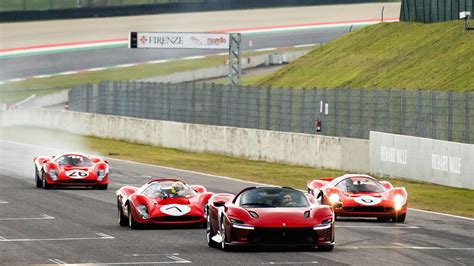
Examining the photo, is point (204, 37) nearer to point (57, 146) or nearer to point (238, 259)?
point (57, 146)

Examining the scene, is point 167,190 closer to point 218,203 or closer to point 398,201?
point 218,203

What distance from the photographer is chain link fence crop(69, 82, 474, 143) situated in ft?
146

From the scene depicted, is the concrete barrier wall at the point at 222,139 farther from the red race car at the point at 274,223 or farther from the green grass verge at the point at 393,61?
the red race car at the point at 274,223

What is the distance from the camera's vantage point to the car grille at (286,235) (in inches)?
888

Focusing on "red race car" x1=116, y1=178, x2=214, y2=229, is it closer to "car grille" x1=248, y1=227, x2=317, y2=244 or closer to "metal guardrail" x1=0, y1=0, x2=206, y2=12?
"car grille" x1=248, y1=227, x2=317, y2=244

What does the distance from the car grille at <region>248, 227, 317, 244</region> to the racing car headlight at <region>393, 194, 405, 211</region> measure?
7721mm

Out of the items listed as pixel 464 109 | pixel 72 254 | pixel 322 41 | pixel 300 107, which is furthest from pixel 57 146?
pixel 72 254

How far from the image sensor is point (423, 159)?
43.4 meters

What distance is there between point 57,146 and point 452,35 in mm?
20301

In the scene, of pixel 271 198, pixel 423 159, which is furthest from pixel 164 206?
pixel 423 159

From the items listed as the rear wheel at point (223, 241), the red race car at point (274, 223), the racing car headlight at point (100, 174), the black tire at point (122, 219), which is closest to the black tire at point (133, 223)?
the black tire at point (122, 219)

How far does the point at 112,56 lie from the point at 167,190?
253ft

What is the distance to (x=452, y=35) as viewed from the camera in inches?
2566

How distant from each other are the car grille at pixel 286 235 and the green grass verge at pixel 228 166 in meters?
11.8
